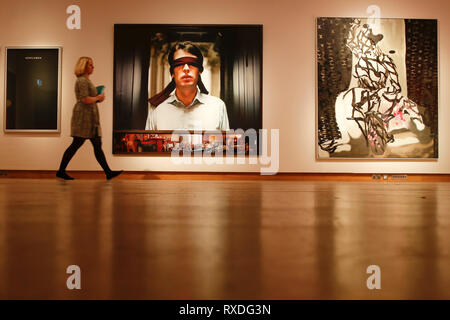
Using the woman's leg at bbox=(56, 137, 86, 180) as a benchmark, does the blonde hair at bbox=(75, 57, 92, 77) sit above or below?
above

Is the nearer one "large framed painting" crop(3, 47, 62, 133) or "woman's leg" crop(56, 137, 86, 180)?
"woman's leg" crop(56, 137, 86, 180)

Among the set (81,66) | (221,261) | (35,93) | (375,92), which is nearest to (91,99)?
(81,66)

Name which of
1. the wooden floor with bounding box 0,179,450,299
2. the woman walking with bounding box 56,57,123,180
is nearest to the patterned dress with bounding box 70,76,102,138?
the woman walking with bounding box 56,57,123,180

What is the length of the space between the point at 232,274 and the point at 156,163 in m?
3.77

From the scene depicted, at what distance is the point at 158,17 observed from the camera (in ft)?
12.7

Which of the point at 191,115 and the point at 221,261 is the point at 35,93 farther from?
the point at 221,261

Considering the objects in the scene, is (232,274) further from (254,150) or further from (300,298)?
(254,150)

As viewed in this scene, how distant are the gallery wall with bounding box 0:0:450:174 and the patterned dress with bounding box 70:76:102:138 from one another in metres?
1.38

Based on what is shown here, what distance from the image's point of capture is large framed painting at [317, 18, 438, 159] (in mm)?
3795

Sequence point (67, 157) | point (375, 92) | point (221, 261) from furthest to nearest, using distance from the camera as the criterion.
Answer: point (375, 92), point (67, 157), point (221, 261)

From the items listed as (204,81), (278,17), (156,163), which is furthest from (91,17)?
(278,17)

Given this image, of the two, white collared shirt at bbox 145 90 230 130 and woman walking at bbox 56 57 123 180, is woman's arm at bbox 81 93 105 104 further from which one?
white collared shirt at bbox 145 90 230 130

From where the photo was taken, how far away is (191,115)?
12.6 ft

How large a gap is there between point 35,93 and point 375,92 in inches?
163
